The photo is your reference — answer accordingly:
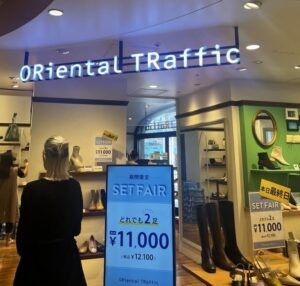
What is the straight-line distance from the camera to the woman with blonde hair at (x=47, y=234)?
1.75m

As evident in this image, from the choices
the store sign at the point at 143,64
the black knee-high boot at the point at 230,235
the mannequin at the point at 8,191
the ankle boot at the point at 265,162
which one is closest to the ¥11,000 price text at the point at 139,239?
the black knee-high boot at the point at 230,235

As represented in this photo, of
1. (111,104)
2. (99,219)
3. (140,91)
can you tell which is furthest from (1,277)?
(140,91)

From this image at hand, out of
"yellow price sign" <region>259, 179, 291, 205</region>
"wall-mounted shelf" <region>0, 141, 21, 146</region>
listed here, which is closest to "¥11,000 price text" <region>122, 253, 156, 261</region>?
"yellow price sign" <region>259, 179, 291, 205</region>

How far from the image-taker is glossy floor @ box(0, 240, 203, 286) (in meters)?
3.89

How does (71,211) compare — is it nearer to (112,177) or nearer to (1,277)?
(112,177)

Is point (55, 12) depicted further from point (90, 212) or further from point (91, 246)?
point (91, 246)

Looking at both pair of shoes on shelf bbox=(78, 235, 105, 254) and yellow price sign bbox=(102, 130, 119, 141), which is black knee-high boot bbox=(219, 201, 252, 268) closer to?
pair of shoes on shelf bbox=(78, 235, 105, 254)

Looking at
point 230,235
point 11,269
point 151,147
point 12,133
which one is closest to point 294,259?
point 230,235

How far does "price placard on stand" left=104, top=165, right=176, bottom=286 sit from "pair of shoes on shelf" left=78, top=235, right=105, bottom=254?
176cm

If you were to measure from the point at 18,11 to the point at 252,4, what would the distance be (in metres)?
1.82

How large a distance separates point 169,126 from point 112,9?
6.82m

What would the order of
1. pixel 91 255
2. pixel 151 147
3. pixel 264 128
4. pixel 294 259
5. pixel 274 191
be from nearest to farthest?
pixel 294 259, pixel 274 191, pixel 91 255, pixel 264 128, pixel 151 147

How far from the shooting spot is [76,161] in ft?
12.5

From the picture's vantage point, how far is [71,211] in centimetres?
185
